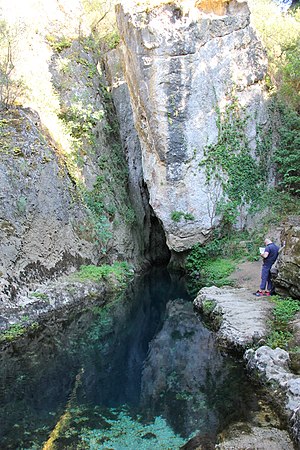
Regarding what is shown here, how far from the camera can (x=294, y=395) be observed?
20.1 ft

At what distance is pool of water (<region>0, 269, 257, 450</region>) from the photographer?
19.7 ft

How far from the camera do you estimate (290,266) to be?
1038 cm

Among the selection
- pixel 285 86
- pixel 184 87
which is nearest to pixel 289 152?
pixel 285 86

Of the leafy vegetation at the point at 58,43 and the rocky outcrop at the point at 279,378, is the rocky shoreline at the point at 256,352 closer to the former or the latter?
the rocky outcrop at the point at 279,378

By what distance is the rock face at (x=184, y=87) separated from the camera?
1723 cm

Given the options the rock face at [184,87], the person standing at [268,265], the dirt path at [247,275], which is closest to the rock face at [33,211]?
the rock face at [184,87]

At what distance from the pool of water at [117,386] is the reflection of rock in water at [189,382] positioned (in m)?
0.02

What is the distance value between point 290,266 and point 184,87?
1026 cm

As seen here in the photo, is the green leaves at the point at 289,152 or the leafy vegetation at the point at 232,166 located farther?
the leafy vegetation at the point at 232,166

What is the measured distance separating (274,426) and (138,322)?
22.9ft

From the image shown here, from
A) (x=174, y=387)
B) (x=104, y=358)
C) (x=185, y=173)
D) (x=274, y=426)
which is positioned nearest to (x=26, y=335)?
(x=104, y=358)

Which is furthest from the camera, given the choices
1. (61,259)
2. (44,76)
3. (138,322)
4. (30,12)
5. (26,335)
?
(30,12)

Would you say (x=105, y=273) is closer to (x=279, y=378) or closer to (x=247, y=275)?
(x=247, y=275)

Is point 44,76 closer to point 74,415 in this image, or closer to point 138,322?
point 138,322
